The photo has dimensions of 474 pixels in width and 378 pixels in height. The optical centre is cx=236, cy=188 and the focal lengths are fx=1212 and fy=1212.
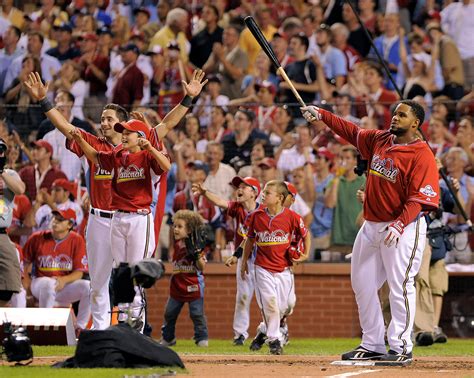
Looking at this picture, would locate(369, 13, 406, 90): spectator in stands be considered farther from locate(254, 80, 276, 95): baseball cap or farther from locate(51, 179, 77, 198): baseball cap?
locate(51, 179, 77, 198): baseball cap

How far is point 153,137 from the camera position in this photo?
1159cm

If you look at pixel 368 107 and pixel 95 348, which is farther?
pixel 368 107

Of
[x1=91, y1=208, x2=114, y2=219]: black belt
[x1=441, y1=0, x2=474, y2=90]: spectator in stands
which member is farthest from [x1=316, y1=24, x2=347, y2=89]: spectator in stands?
[x1=91, y1=208, x2=114, y2=219]: black belt

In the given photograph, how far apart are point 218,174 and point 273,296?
4.42 meters

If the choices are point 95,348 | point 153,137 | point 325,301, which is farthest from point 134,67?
point 95,348

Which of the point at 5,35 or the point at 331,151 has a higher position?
the point at 5,35

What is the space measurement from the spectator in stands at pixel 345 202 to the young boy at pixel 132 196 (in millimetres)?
5370

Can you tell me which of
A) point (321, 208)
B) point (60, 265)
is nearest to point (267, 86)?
point (321, 208)

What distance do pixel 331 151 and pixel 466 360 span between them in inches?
242

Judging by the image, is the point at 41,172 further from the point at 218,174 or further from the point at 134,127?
the point at 134,127

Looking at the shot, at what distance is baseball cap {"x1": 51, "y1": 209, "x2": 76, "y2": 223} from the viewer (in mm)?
15523

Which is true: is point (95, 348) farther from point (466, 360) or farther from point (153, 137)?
point (466, 360)

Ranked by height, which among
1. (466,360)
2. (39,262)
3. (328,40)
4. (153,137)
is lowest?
(466,360)

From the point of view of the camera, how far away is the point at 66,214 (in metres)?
15.7
